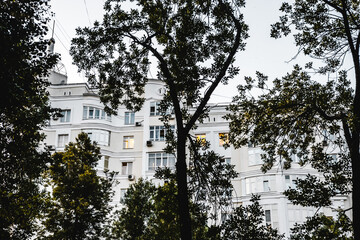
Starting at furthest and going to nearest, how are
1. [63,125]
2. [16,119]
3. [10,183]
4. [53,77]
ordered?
[53,77] → [63,125] → [10,183] → [16,119]

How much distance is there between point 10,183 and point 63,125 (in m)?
27.1

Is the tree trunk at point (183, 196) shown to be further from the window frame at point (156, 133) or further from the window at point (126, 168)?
the window at point (126, 168)

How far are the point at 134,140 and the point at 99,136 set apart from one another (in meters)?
4.09

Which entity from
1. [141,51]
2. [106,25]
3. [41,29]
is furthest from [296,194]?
[41,29]

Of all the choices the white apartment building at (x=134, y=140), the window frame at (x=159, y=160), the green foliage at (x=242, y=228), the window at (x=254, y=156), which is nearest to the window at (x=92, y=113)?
the white apartment building at (x=134, y=140)

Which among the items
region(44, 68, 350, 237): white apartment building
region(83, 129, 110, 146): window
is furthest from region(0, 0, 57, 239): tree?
region(83, 129, 110, 146): window

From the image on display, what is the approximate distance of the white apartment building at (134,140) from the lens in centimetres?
3409

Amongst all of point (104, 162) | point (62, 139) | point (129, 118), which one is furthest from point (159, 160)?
point (62, 139)

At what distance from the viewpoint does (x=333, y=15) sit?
10891mm

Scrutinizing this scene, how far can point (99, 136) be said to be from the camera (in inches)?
1442

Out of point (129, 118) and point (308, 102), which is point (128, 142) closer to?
point (129, 118)

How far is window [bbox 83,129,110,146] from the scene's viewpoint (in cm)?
3628

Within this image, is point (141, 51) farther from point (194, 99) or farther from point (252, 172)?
point (252, 172)

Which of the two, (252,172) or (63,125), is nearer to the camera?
(252,172)
